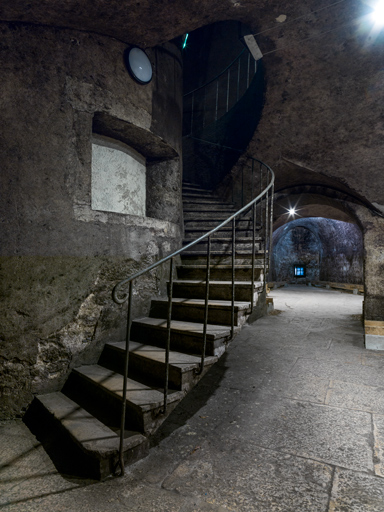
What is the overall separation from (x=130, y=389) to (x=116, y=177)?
7.95 feet

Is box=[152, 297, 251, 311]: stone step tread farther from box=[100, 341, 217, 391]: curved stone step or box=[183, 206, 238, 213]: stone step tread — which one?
box=[183, 206, 238, 213]: stone step tread

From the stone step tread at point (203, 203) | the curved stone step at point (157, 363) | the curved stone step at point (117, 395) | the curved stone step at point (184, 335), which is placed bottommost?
the curved stone step at point (117, 395)

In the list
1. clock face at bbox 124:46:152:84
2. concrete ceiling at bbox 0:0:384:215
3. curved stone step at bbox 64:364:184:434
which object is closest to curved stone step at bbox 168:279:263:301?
curved stone step at bbox 64:364:184:434

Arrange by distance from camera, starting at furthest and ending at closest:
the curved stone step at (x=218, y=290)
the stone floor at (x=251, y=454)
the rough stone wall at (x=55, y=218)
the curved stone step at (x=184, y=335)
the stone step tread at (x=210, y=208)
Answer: the stone step tread at (x=210, y=208) → the curved stone step at (x=218, y=290) → the rough stone wall at (x=55, y=218) → the curved stone step at (x=184, y=335) → the stone floor at (x=251, y=454)

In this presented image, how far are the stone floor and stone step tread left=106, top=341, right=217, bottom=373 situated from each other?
48 cm

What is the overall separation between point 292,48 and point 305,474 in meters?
5.31

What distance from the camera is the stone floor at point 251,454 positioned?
1586 millimetres

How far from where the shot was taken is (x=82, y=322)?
287 cm

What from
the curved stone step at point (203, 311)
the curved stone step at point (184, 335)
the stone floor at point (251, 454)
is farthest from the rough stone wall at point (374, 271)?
the curved stone step at point (184, 335)

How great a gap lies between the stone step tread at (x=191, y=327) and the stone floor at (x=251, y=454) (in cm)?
62

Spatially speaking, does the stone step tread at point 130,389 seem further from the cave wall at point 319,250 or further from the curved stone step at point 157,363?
the cave wall at point 319,250

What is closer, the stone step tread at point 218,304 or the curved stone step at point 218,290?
the stone step tread at point 218,304

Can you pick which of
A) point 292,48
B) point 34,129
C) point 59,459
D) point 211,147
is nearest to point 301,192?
point 211,147

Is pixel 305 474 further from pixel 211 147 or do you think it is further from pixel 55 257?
pixel 211 147
